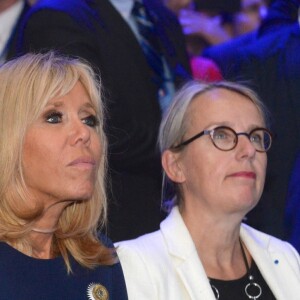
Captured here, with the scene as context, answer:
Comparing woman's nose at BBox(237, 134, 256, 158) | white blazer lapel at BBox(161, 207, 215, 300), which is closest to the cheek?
white blazer lapel at BBox(161, 207, 215, 300)

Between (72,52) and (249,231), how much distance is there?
1021 millimetres

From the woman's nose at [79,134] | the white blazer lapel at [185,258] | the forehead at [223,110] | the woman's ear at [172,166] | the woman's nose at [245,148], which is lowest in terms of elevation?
the white blazer lapel at [185,258]

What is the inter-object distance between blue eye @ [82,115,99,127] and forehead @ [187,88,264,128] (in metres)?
0.56

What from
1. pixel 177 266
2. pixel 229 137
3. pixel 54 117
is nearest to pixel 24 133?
pixel 54 117

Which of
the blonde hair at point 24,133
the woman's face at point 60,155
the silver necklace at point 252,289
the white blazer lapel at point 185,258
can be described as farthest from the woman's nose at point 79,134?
the silver necklace at point 252,289

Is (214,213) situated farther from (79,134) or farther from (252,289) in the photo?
(79,134)

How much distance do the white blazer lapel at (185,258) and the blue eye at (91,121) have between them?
569 mm

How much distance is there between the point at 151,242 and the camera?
11.1 feet

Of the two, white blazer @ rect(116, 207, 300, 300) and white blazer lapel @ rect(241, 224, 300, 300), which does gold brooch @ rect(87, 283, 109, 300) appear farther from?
white blazer lapel @ rect(241, 224, 300, 300)

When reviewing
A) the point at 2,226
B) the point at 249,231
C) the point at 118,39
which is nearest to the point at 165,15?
the point at 118,39

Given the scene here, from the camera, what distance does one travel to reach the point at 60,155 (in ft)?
9.37

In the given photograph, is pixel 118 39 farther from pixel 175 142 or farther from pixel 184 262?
pixel 184 262

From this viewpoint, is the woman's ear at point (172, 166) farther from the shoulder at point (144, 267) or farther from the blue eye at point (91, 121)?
the blue eye at point (91, 121)

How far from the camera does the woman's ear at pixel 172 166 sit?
355cm
